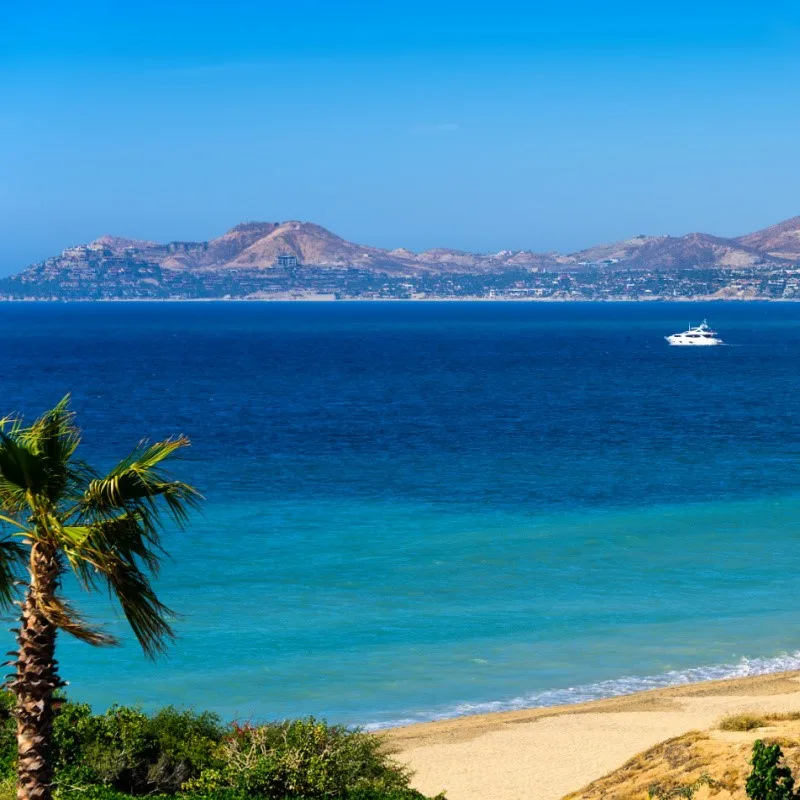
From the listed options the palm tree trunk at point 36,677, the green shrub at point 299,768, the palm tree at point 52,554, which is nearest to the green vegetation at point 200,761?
the green shrub at point 299,768

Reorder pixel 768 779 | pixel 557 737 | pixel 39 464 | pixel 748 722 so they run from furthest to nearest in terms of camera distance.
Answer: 1. pixel 557 737
2. pixel 748 722
3. pixel 768 779
4. pixel 39 464

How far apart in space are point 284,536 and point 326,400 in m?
41.0

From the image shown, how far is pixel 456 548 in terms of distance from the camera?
32562 millimetres

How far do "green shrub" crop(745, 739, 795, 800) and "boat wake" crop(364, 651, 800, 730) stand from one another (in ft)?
28.0

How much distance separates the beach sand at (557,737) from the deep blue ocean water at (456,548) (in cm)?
123

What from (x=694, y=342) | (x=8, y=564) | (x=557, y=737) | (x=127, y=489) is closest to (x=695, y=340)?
(x=694, y=342)

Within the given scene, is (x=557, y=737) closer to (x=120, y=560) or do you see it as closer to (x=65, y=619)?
(x=120, y=560)

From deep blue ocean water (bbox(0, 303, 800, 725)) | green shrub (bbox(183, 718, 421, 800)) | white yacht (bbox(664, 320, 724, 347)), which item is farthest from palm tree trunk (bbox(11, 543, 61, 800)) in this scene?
white yacht (bbox(664, 320, 724, 347))

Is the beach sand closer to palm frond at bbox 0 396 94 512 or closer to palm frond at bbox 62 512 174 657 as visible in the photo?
palm frond at bbox 62 512 174 657

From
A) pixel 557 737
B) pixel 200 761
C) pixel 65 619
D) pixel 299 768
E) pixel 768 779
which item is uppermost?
pixel 65 619

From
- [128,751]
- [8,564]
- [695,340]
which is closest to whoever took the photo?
[8,564]

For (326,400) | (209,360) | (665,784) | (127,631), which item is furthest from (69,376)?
(665,784)

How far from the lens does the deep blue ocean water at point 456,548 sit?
2302cm

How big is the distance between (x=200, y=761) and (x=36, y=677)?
5503 millimetres
